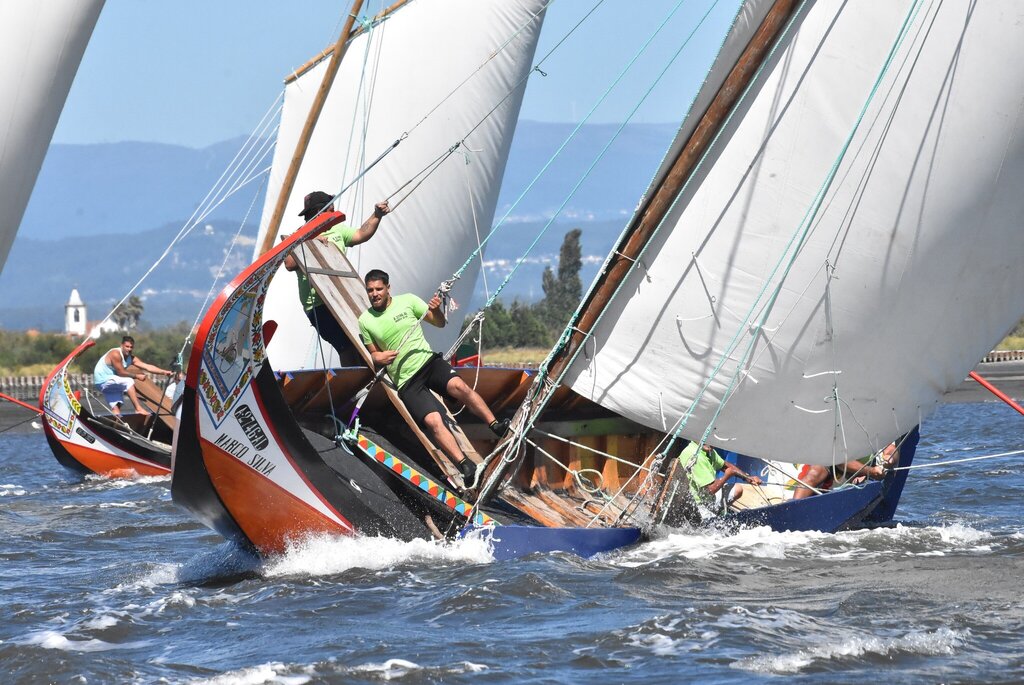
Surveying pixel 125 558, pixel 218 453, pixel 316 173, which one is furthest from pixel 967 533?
pixel 316 173

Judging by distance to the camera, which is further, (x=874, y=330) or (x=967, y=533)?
(x=967, y=533)

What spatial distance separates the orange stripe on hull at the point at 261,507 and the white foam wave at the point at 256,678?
2.57 metres

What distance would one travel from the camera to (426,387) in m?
12.3

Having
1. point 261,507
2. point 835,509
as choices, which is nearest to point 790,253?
point 835,509

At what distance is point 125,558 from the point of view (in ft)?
45.3

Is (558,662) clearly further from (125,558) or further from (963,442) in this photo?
(963,442)

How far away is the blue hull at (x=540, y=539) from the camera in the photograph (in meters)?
11.9

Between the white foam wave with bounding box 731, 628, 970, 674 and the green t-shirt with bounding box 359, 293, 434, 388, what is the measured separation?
4.45m

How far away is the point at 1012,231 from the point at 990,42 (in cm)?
153

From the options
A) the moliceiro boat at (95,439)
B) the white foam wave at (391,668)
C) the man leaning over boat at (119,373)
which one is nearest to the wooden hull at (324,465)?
the white foam wave at (391,668)

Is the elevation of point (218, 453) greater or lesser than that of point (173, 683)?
greater

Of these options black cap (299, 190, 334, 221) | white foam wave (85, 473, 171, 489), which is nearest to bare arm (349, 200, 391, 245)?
black cap (299, 190, 334, 221)

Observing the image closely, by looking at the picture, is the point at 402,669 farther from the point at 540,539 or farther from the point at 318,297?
the point at 318,297

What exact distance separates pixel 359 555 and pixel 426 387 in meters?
1.50
